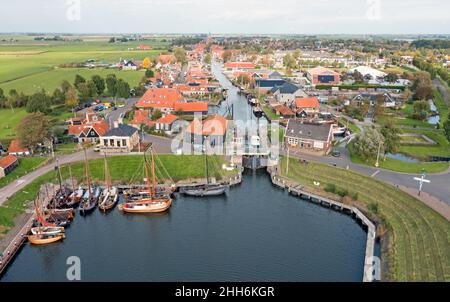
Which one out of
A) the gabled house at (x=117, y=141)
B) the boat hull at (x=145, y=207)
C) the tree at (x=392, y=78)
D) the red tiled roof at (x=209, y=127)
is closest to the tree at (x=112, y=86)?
the red tiled roof at (x=209, y=127)

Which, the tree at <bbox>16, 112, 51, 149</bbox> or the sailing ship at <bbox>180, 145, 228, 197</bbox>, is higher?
the tree at <bbox>16, 112, 51, 149</bbox>

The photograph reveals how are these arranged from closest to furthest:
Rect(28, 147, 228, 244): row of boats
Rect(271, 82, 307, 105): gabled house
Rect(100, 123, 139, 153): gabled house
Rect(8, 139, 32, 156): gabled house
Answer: Rect(28, 147, 228, 244): row of boats
Rect(8, 139, 32, 156): gabled house
Rect(100, 123, 139, 153): gabled house
Rect(271, 82, 307, 105): gabled house

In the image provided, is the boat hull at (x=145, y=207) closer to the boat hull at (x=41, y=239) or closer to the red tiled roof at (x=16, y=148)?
the boat hull at (x=41, y=239)

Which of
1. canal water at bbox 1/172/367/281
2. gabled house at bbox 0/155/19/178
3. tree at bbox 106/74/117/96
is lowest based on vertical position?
canal water at bbox 1/172/367/281

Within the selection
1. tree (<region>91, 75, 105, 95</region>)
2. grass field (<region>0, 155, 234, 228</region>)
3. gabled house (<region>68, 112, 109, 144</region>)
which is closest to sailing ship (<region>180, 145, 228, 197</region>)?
grass field (<region>0, 155, 234, 228</region>)

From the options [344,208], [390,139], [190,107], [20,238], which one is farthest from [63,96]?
[390,139]

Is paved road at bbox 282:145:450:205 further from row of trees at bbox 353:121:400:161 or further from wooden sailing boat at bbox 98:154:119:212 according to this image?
wooden sailing boat at bbox 98:154:119:212

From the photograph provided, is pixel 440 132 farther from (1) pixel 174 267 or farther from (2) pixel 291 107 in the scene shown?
(1) pixel 174 267

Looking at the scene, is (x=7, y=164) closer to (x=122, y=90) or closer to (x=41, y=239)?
(x=41, y=239)
